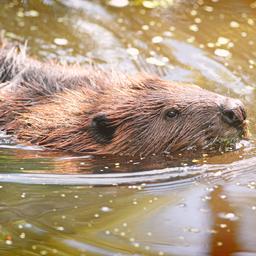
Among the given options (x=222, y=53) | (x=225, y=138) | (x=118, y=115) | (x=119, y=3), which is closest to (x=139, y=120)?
(x=118, y=115)

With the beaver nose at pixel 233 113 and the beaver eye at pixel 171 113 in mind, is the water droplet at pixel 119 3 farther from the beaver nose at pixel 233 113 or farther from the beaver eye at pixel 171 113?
the beaver nose at pixel 233 113

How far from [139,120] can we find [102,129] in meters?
0.29

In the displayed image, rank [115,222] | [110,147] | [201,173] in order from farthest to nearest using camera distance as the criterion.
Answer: [110,147]
[201,173]
[115,222]

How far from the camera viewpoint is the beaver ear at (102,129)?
5645 mm

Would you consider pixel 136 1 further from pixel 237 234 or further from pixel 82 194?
pixel 237 234

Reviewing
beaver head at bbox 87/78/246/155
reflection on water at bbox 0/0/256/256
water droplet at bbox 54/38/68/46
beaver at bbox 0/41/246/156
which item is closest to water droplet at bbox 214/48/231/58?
reflection on water at bbox 0/0/256/256

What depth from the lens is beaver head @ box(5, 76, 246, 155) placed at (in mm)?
5547

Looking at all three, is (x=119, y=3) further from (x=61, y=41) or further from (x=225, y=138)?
(x=225, y=138)

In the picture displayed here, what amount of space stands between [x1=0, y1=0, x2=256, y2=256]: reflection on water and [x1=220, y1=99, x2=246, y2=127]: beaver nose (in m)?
0.23

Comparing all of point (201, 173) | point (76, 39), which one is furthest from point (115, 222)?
point (76, 39)

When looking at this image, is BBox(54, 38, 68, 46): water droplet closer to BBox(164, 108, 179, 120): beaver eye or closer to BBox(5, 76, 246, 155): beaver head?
BBox(5, 76, 246, 155): beaver head

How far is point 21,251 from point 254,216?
4.44ft

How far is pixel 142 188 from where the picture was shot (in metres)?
4.92

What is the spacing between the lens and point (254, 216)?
174 inches
